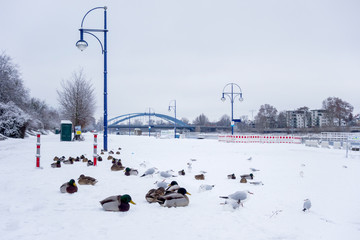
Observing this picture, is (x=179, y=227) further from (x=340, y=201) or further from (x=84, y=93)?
(x=84, y=93)

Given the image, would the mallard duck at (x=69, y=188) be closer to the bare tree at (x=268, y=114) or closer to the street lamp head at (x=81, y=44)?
the street lamp head at (x=81, y=44)

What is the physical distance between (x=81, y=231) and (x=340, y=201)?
225 inches

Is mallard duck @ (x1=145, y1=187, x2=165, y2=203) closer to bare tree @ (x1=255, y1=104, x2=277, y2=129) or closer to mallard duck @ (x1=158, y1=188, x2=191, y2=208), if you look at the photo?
mallard duck @ (x1=158, y1=188, x2=191, y2=208)

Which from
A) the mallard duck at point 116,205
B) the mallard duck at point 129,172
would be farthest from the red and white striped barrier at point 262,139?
the mallard duck at point 116,205

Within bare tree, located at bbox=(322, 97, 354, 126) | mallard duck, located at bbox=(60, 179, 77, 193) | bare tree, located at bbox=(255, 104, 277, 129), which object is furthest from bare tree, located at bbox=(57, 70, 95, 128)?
bare tree, located at bbox=(255, 104, 277, 129)

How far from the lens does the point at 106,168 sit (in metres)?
9.23

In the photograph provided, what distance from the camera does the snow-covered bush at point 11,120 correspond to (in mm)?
28828

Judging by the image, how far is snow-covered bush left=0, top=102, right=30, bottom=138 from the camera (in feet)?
94.6

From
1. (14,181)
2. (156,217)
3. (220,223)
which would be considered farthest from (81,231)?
(14,181)

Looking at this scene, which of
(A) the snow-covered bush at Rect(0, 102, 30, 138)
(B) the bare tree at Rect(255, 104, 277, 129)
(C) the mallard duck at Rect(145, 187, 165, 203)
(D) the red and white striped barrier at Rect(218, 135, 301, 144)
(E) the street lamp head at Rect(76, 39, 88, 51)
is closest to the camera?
(C) the mallard duck at Rect(145, 187, 165, 203)

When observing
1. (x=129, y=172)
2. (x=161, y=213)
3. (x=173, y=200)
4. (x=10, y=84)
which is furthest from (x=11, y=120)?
(x=161, y=213)

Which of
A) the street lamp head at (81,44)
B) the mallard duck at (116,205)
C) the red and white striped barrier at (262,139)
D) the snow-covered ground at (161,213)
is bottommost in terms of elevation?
the snow-covered ground at (161,213)

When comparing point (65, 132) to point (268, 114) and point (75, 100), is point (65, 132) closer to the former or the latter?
point (75, 100)

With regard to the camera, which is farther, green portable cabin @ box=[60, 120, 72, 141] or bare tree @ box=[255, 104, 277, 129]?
bare tree @ box=[255, 104, 277, 129]
